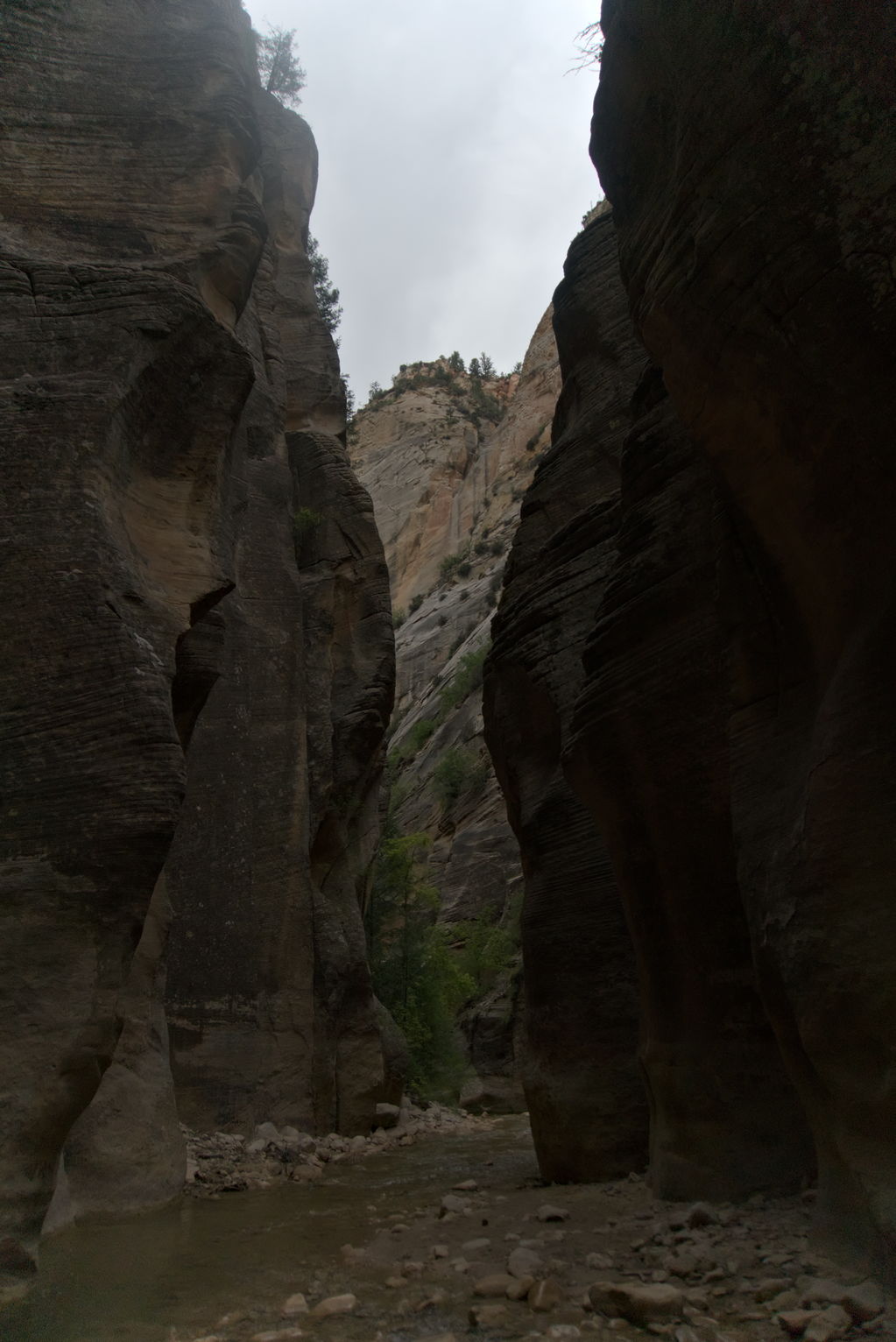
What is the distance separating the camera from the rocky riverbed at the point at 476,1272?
4133 mm

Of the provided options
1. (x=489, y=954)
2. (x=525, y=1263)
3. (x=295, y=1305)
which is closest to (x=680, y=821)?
(x=525, y=1263)

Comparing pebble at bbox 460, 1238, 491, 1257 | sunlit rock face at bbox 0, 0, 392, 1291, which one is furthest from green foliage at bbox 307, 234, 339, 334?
pebble at bbox 460, 1238, 491, 1257

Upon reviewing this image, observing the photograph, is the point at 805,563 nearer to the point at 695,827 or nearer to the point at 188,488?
the point at 695,827

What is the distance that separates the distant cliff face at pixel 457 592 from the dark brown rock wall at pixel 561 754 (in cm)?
1235

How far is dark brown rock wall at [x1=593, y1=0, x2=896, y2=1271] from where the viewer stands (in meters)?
4.34

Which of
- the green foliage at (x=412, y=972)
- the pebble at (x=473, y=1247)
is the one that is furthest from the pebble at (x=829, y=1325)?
the green foliage at (x=412, y=972)

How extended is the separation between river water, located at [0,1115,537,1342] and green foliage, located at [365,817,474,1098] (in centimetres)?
1008

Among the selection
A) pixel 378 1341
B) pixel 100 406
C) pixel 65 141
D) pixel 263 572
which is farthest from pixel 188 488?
pixel 263 572

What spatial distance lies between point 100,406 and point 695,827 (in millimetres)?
4820

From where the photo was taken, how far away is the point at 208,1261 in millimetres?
5922

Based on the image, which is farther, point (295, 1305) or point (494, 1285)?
point (494, 1285)

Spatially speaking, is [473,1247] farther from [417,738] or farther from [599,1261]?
[417,738]

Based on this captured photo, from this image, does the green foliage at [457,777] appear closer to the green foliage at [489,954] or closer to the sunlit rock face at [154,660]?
the green foliage at [489,954]

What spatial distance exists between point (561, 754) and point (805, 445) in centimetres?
491
